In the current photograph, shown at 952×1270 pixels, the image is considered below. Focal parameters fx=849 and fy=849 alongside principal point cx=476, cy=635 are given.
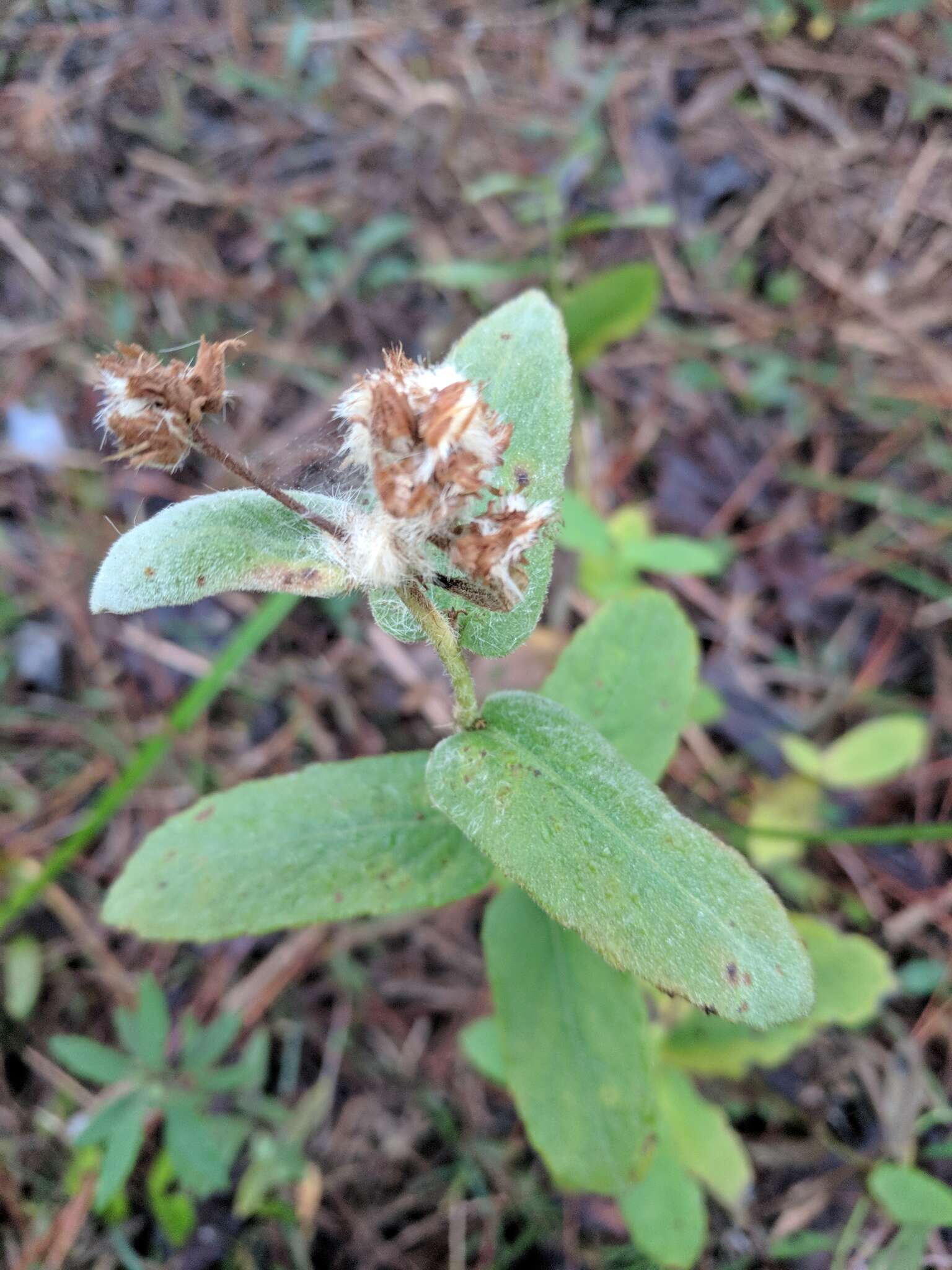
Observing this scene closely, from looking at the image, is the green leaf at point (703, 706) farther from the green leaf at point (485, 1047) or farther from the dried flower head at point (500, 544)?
the dried flower head at point (500, 544)

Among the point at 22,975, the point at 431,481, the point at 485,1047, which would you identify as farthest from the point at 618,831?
the point at 22,975

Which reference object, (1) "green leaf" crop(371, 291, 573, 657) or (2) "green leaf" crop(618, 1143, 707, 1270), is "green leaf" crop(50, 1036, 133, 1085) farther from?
(1) "green leaf" crop(371, 291, 573, 657)

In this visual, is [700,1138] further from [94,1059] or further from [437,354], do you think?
[437,354]

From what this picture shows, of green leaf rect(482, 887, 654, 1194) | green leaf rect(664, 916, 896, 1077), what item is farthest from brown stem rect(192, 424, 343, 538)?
green leaf rect(664, 916, 896, 1077)

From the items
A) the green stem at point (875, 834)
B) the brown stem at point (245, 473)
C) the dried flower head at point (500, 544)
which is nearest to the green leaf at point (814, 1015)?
the green stem at point (875, 834)

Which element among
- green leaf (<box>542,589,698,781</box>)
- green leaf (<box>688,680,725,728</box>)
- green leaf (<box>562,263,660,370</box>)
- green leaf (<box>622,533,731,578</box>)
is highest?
green leaf (<box>562,263,660,370</box>)

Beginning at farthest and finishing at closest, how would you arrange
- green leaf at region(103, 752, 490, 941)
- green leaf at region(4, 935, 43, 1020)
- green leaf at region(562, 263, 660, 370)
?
green leaf at region(562, 263, 660, 370)
green leaf at region(4, 935, 43, 1020)
green leaf at region(103, 752, 490, 941)

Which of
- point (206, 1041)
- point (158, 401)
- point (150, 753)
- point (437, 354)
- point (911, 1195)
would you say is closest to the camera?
point (158, 401)
